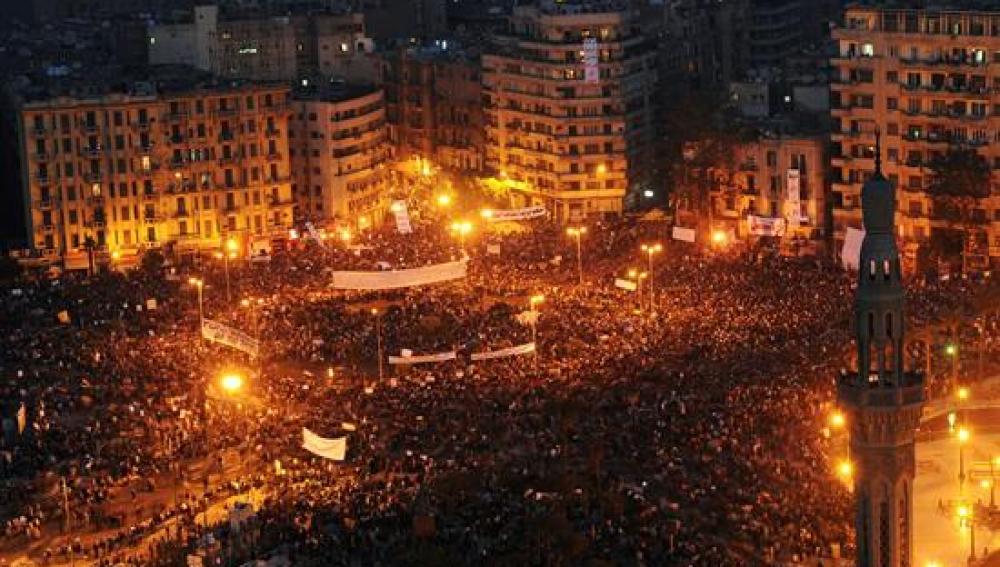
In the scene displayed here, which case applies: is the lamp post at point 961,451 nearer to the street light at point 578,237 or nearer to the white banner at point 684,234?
the street light at point 578,237

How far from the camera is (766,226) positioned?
11475cm

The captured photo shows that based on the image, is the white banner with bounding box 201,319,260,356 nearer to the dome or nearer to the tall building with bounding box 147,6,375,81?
the tall building with bounding box 147,6,375,81

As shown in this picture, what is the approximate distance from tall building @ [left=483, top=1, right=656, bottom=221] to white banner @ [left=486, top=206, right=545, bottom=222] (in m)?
2.07

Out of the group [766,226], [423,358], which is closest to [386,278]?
[423,358]

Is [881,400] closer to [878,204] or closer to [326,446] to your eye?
[878,204]

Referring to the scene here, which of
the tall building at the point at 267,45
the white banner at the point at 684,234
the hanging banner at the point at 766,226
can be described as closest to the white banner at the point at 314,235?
the white banner at the point at 684,234

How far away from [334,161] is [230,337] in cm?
3240

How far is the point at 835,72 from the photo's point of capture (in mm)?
111625

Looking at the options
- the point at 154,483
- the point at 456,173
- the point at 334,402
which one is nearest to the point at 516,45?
the point at 456,173

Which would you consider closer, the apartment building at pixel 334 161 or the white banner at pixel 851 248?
the white banner at pixel 851 248

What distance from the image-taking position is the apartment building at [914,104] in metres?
108

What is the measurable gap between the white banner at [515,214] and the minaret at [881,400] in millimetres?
80070

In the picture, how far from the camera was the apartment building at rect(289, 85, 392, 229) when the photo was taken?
131125 millimetres

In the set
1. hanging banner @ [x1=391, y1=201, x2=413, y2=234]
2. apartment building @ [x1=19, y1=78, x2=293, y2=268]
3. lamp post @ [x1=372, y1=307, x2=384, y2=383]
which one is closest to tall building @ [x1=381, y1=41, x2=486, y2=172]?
hanging banner @ [x1=391, y1=201, x2=413, y2=234]
